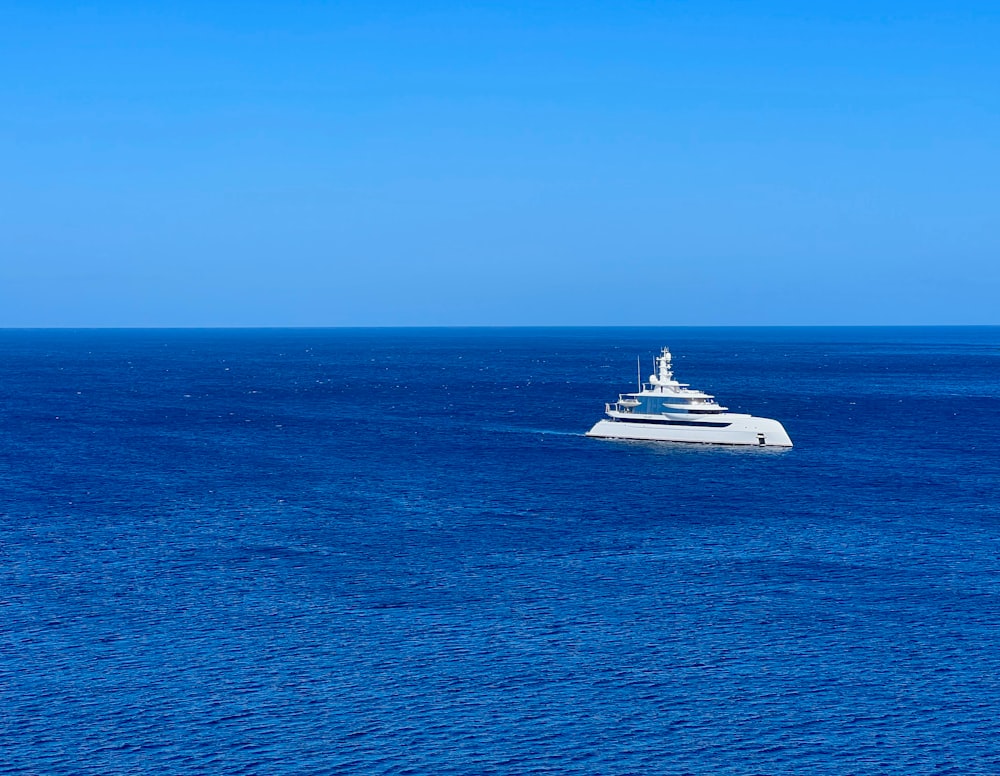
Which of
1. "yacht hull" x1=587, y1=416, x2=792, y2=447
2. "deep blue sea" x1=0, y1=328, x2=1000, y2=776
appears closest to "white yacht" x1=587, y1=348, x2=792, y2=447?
"yacht hull" x1=587, y1=416, x2=792, y2=447

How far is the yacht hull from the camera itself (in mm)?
125438

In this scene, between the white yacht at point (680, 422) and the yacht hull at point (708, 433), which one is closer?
the yacht hull at point (708, 433)

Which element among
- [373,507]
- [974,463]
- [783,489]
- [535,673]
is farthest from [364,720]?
[974,463]

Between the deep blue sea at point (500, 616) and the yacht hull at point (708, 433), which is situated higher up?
the yacht hull at point (708, 433)

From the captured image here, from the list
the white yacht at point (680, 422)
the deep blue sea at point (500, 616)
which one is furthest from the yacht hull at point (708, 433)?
the deep blue sea at point (500, 616)

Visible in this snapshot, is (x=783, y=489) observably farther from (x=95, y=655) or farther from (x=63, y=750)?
(x=63, y=750)

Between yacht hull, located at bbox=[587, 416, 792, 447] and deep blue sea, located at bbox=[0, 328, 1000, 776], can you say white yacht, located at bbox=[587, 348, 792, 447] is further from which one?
deep blue sea, located at bbox=[0, 328, 1000, 776]

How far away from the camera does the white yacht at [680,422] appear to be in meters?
126

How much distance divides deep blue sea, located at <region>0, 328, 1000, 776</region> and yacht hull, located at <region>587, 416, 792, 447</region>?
1121cm

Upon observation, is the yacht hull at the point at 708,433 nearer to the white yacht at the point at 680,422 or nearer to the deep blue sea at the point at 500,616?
the white yacht at the point at 680,422

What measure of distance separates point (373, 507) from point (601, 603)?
1284 inches

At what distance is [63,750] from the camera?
43875 millimetres

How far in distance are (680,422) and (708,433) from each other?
13.1 feet

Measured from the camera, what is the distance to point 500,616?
2355 inches
